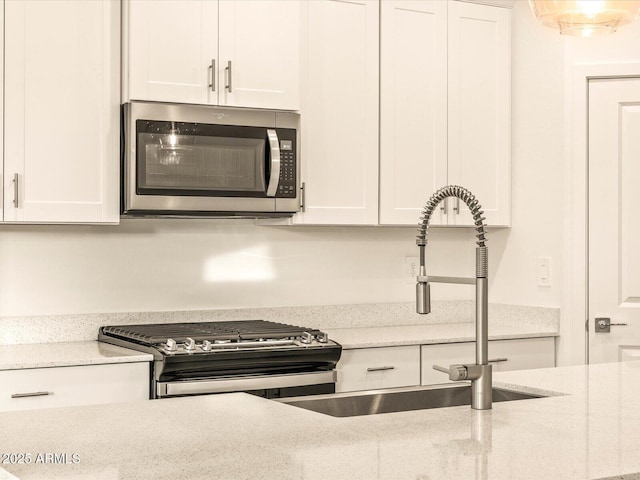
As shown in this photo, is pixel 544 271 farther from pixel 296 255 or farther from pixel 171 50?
pixel 171 50

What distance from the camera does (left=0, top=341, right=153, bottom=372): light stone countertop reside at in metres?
3.14

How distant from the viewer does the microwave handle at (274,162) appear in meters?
3.80

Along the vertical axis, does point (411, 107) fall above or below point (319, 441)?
above

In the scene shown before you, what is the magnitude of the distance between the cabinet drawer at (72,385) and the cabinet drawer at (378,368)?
0.86 meters

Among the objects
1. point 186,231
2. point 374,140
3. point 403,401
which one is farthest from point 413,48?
point 403,401

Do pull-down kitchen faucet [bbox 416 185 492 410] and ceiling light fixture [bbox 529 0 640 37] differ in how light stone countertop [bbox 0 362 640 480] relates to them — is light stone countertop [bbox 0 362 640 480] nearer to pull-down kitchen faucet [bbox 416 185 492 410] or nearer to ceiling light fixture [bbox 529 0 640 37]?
pull-down kitchen faucet [bbox 416 185 492 410]

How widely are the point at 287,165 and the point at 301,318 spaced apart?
Result: 836 mm

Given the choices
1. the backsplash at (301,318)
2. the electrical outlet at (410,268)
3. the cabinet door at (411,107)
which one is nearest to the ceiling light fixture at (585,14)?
the cabinet door at (411,107)

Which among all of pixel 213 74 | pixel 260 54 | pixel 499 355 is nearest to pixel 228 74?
pixel 213 74

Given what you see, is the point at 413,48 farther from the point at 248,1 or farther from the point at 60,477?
the point at 60,477

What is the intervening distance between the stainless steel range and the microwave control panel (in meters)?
0.58

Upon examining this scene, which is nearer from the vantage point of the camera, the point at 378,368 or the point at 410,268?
the point at 378,368

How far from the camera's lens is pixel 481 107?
4492 mm

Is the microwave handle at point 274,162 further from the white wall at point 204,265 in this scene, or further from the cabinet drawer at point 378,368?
the cabinet drawer at point 378,368
